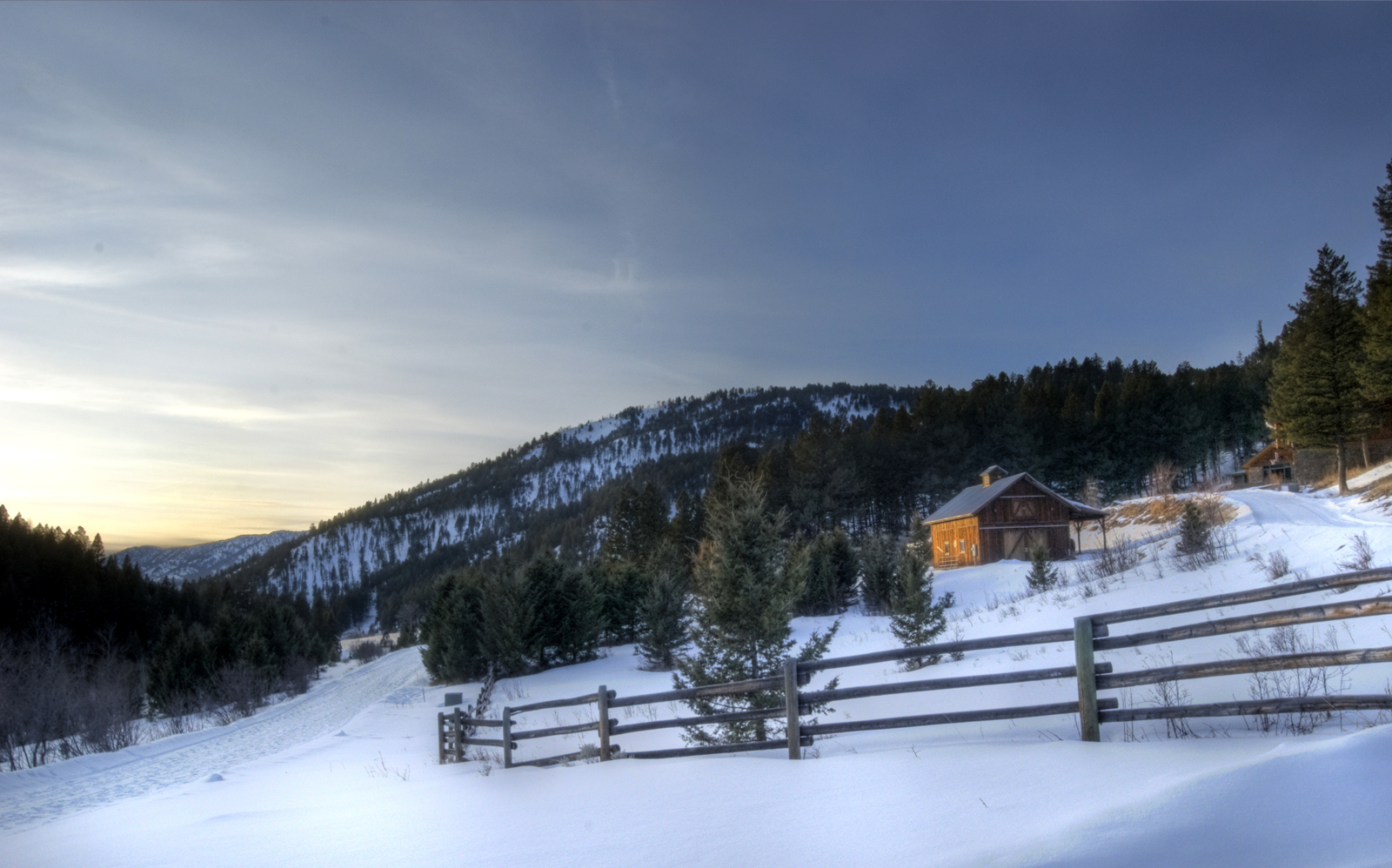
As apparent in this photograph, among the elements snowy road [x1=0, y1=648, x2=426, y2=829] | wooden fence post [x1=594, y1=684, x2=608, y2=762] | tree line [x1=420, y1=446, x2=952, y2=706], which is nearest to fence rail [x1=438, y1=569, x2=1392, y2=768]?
wooden fence post [x1=594, y1=684, x2=608, y2=762]

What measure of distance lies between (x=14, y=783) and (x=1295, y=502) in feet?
148

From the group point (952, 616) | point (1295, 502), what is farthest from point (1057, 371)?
point (952, 616)

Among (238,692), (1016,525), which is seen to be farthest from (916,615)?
(1016,525)

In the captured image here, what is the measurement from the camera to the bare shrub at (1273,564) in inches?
600

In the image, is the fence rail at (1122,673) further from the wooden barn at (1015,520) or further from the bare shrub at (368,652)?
the bare shrub at (368,652)

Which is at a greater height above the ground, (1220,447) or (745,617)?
(1220,447)

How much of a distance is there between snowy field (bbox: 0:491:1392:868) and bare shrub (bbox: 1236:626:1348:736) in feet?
0.48

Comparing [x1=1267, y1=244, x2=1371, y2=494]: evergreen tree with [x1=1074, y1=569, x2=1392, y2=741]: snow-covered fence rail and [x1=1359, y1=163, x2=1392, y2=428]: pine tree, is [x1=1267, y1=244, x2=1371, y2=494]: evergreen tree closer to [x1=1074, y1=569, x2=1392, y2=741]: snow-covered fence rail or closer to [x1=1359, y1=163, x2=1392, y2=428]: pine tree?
[x1=1359, y1=163, x2=1392, y2=428]: pine tree

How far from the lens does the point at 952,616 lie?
27578 mm

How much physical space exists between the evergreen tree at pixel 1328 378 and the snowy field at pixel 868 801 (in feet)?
94.0

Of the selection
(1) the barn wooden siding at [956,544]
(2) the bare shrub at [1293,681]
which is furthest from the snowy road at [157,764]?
(1) the barn wooden siding at [956,544]

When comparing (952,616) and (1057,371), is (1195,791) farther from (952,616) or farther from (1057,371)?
(1057,371)

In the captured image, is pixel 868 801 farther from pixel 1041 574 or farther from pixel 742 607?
pixel 1041 574

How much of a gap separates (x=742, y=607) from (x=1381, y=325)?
37.0 metres
